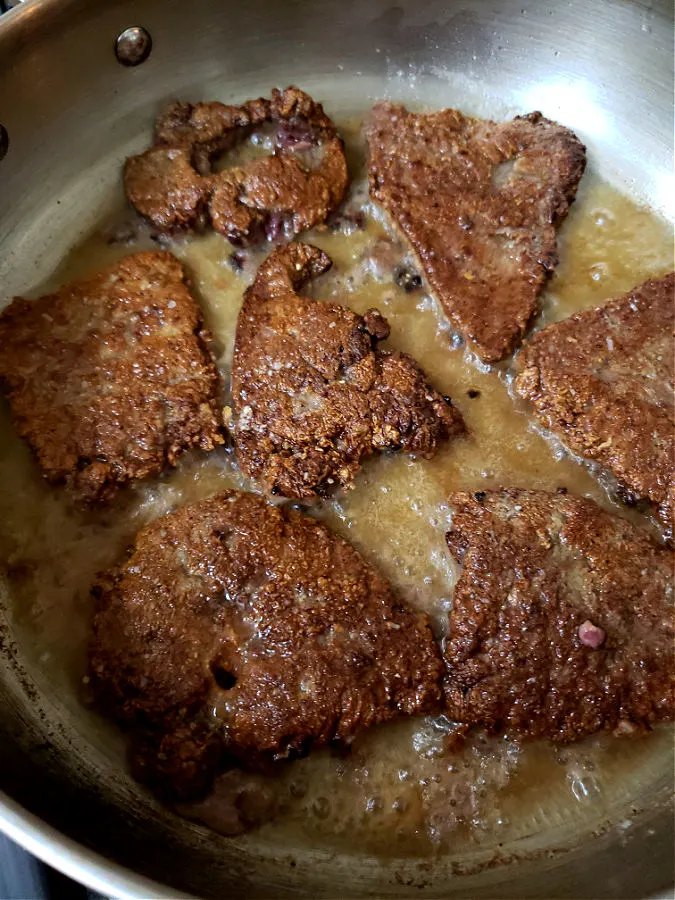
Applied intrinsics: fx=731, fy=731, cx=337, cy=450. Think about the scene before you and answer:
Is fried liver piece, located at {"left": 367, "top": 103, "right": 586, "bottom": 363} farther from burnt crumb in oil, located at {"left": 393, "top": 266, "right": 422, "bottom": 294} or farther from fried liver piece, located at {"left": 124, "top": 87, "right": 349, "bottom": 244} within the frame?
fried liver piece, located at {"left": 124, "top": 87, "right": 349, "bottom": 244}

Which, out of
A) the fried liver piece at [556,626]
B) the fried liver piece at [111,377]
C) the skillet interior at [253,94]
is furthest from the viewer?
the fried liver piece at [111,377]

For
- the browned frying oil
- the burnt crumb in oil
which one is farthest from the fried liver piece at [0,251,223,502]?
the burnt crumb in oil

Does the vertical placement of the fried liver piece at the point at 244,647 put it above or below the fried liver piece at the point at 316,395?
below

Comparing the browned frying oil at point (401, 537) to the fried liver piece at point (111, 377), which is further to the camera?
the fried liver piece at point (111, 377)

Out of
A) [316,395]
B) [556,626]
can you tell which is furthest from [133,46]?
[556,626]

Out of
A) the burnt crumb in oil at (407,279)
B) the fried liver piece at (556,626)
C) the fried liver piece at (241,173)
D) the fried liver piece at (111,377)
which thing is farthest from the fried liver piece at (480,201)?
the fried liver piece at (111,377)

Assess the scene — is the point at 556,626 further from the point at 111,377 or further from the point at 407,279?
the point at 111,377

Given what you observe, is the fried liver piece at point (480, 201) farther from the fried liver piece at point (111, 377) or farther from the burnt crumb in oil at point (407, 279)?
the fried liver piece at point (111, 377)

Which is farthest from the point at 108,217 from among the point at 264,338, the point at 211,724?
the point at 211,724
